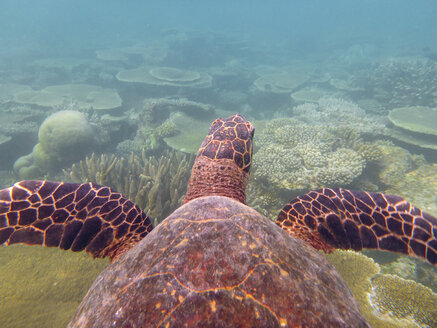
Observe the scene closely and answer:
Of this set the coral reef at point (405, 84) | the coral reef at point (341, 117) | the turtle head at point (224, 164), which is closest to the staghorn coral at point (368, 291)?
the turtle head at point (224, 164)

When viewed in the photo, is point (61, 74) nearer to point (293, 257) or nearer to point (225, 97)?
point (225, 97)

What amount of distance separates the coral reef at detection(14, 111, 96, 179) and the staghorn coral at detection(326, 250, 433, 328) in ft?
28.3

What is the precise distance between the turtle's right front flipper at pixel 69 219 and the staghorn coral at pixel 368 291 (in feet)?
8.29

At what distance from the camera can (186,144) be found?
8164mm

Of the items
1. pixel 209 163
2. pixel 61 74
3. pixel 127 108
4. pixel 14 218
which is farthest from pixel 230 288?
pixel 61 74

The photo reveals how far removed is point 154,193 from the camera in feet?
14.5

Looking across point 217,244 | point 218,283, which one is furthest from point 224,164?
point 218,283

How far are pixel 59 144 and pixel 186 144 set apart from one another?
4.42 m

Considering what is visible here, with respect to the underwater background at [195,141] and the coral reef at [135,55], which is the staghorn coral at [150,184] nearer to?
the underwater background at [195,141]

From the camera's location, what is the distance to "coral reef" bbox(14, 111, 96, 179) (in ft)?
25.9

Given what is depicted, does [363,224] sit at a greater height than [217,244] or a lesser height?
lesser

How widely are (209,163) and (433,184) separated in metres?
6.22

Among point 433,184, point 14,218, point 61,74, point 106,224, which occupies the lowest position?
point 61,74

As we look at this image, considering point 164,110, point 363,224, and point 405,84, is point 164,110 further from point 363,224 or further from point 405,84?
point 405,84
